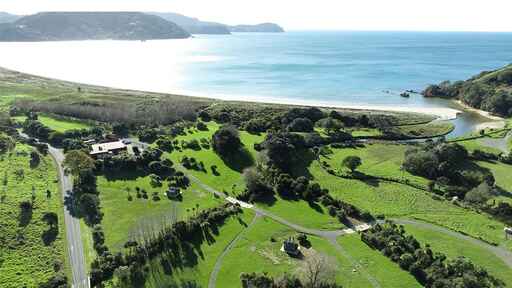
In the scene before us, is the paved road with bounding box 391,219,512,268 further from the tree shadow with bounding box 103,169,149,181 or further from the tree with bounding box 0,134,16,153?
the tree with bounding box 0,134,16,153

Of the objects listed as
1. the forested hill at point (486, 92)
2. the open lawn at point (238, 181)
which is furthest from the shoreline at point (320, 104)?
the open lawn at point (238, 181)

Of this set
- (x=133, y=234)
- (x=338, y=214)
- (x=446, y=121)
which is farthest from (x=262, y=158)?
(x=446, y=121)

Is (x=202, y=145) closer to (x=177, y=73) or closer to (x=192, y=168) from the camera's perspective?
(x=192, y=168)

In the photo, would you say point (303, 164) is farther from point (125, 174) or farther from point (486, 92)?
point (486, 92)

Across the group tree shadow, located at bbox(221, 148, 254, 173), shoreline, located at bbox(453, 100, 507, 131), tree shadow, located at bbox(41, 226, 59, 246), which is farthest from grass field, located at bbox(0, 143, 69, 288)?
shoreline, located at bbox(453, 100, 507, 131)

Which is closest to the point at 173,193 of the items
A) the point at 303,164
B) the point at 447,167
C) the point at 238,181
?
the point at 238,181

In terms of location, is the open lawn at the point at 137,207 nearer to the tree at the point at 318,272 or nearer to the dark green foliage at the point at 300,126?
the tree at the point at 318,272
